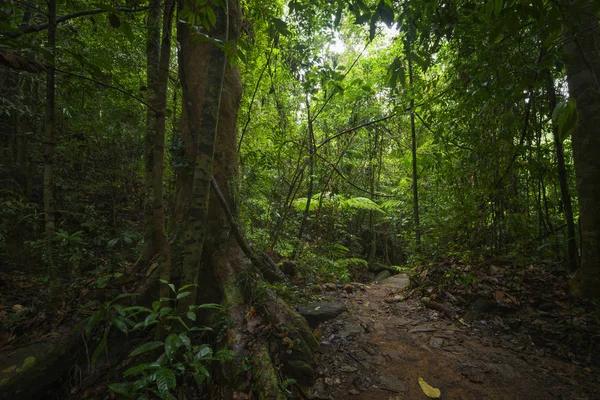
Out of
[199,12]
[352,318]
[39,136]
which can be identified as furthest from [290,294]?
[39,136]

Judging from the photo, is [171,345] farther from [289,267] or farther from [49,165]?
[289,267]

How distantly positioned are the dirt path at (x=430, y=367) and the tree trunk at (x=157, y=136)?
199cm

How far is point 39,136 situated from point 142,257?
10.5ft

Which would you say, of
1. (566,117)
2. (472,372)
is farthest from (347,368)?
(566,117)

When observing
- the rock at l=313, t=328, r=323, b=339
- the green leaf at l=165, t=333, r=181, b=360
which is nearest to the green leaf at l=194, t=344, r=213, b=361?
the green leaf at l=165, t=333, r=181, b=360

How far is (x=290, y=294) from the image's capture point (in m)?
3.49

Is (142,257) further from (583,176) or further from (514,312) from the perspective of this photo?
(583,176)

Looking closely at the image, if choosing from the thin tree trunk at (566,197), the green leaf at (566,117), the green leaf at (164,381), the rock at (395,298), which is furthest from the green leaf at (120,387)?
the thin tree trunk at (566,197)

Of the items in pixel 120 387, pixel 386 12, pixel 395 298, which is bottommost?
pixel 395 298

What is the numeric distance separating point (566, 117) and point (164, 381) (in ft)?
8.87

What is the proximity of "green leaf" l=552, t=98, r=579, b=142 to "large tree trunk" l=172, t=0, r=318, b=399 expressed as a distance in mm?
2144

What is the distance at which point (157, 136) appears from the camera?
2703 millimetres

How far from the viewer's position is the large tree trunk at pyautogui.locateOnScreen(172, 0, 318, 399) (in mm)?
2527

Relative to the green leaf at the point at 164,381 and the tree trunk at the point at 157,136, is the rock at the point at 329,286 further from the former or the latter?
the green leaf at the point at 164,381
